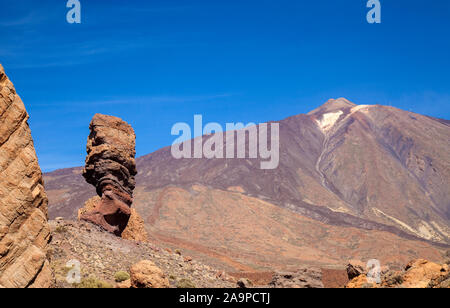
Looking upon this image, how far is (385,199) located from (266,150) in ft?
111

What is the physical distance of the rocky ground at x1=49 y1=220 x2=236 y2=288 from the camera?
1902cm

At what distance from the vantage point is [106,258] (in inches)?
828

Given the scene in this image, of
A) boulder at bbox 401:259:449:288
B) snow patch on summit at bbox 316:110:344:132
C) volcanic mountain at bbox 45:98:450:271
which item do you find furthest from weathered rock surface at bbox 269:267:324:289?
snow patch on summit at bbox 316:110:344:132

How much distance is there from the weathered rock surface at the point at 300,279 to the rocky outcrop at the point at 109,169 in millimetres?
8412

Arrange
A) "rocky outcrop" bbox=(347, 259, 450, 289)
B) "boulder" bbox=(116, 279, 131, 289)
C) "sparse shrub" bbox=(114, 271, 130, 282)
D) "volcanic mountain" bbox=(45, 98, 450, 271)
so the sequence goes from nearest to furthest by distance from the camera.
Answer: "rocky outcrop" bbox=(347, 259, 450, 289), "boulder" bbox=(116, 279, 131, 289), "sparse shrub" bbox=(114, 271, 130, 282), "volcanic mountain" bbox=(45, 98, 450, 271)

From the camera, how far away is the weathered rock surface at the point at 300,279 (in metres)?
21.9

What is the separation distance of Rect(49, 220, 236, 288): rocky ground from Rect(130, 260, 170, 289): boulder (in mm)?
1254

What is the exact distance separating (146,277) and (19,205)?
742 cm

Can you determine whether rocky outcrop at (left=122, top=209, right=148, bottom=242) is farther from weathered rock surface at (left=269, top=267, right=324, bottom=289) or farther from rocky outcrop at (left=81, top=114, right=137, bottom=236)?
weathered rock surface at (left=269, top=267, right=324, bottom=289)

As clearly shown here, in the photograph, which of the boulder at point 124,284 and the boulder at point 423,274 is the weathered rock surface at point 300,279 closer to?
the boulder at point 423,274

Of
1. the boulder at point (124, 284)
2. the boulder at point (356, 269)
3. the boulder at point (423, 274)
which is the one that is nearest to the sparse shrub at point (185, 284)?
the boulder at point (124, 284)

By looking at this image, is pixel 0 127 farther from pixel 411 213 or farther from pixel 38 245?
pixel 411 213
